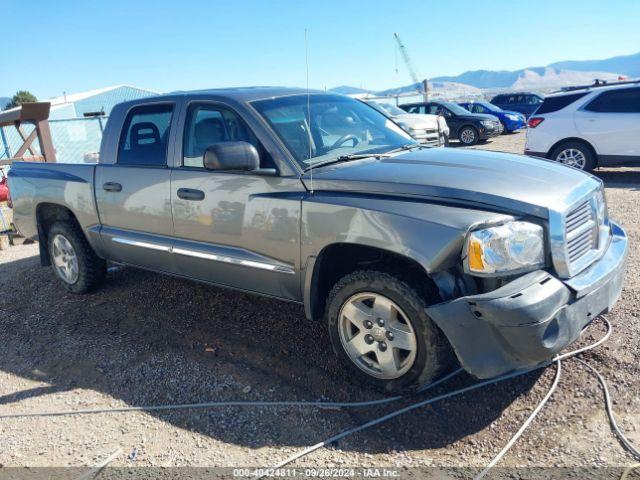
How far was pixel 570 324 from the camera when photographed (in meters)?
2.74

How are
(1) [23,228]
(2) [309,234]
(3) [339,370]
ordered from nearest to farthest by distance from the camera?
(2) [309,234], (3) [339,370], (1) [23,228]

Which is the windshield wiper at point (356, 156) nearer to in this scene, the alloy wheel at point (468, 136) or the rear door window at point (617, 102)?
the rear door window at point (617, 102)

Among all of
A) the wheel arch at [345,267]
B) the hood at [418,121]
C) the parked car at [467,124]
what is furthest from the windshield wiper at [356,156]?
the parked car at [467,124]

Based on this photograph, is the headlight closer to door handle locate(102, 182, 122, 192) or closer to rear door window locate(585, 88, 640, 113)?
door handle locate(102, 182, 122, 192)

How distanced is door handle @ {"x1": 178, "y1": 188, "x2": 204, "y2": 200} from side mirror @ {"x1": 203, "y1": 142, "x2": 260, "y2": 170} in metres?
0.45

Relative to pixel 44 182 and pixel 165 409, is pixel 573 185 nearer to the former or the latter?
pixel 165 409

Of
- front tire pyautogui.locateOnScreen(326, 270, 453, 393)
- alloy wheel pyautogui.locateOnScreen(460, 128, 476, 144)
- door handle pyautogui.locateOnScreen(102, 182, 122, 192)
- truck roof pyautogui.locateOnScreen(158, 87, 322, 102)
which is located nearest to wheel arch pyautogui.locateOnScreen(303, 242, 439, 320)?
front tire pyautogui.locateOnScreen(326, 270, 453, 393)

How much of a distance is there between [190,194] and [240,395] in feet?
4.99

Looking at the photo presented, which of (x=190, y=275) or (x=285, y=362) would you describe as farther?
(x=190, y=275)

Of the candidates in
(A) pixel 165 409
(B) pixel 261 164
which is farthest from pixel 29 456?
(B) pixel 261 164

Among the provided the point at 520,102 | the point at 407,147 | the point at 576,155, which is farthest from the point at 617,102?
the point at 520,102

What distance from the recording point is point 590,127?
363 inches

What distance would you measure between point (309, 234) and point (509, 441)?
1635 mm

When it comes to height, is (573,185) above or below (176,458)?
above
